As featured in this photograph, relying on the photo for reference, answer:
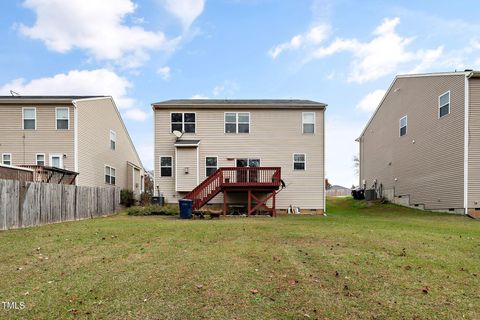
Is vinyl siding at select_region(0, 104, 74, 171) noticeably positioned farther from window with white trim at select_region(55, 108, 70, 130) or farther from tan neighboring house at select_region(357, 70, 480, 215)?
tan neighboring house at select_region(357, 70, 480, 215)

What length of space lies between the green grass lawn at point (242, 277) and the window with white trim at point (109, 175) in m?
14.1

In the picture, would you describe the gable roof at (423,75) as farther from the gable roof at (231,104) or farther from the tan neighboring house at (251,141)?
the tan neighboring house at (251,141)

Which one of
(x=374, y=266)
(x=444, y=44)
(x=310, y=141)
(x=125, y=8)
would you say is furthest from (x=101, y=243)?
(x=444, y=44)

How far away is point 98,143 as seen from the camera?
20.7 meters

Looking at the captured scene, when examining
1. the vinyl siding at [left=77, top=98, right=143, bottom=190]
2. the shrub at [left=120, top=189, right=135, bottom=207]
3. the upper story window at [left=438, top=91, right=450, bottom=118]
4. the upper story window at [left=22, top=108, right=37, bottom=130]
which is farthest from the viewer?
the shrub at [left=120, top=189, right=135, bottom=207]

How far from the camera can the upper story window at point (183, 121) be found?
18.9 metres

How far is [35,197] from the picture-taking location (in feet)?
37.3

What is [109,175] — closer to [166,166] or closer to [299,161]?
[166,166]

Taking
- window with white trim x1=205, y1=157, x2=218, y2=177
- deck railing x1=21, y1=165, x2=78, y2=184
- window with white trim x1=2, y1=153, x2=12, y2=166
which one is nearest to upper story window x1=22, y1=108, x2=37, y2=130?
window with white trim x1=2, y1=153, x2=12, y2=166

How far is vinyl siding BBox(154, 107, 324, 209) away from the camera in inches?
733

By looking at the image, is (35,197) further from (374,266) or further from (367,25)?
(367,25)

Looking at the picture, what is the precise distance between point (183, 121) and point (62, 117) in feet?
22.8

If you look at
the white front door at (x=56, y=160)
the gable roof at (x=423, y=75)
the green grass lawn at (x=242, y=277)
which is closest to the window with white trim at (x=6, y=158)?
the white front door at (x=56, y=160)

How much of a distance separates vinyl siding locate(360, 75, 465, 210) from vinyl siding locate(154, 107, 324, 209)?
237 inches
